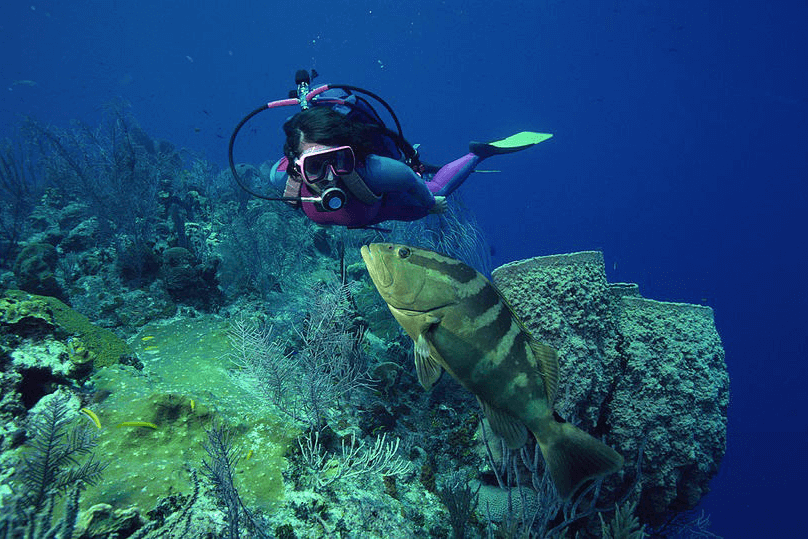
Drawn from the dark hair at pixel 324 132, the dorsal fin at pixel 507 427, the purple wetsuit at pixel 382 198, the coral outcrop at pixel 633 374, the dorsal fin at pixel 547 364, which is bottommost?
the coral outcrop at pixel 633 374

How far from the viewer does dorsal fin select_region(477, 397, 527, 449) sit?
189cm

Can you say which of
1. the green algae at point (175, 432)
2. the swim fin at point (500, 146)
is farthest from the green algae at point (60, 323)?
the swim fin at point (500, 146)

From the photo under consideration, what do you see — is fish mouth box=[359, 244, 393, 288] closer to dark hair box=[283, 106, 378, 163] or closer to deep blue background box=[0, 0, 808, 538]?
dark hair box=[283, 106, 378, 163]

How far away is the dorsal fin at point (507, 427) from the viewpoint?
1.89 m

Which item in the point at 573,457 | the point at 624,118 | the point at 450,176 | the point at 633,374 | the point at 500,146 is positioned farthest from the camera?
the point at 624,118

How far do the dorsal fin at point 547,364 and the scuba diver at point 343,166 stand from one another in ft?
7.25

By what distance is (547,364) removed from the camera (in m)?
1.90

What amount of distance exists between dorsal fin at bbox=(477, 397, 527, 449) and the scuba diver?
7.44 feet

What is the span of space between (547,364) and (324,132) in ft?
8.77

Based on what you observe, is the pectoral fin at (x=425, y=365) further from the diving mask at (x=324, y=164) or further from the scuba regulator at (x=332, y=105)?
the diving mask at (x=324, y=164)

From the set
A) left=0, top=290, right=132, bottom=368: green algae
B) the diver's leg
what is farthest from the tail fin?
the diver's leg

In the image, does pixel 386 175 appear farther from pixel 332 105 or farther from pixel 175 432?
pixel 175 432

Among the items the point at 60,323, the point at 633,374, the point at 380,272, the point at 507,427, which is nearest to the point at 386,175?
the point at 380,272

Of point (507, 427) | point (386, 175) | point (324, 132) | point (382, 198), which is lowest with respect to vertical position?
point (507, 427)
